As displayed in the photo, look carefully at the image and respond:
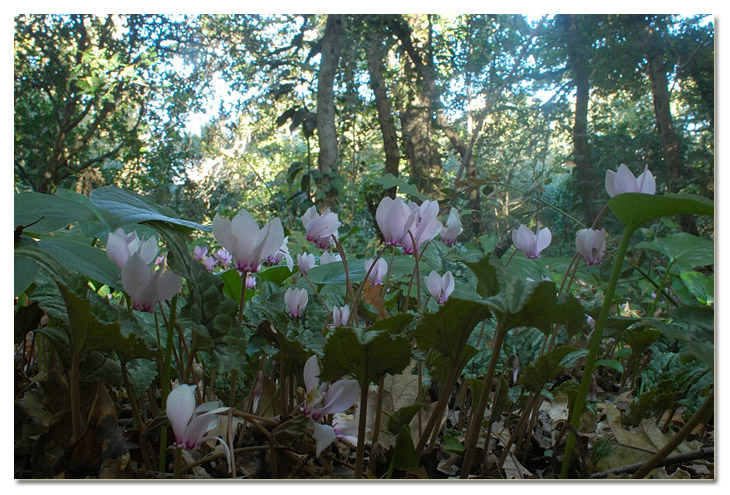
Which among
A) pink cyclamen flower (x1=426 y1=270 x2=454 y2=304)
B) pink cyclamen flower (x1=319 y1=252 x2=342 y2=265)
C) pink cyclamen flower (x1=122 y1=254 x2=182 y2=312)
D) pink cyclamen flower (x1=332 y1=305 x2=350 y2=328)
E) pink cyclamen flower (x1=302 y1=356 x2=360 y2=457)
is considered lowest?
pink cyclamen flower (x1=302 y1=356 x2=360 y2=457)

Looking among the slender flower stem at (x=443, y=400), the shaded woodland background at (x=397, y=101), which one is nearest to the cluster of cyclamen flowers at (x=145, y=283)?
the slender flower stem at (x=443, y=400)

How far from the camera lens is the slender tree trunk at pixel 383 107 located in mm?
1648

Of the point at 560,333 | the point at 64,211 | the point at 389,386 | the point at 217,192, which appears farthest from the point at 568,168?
the point at 217,192

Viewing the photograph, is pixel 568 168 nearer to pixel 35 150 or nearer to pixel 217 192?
pixel 35 150

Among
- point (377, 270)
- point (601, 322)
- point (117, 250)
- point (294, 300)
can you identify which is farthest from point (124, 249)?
point (601, 322)

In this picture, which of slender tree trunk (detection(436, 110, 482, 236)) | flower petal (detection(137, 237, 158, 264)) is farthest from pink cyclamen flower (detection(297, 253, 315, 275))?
slender tree trunk (detection(436, 110, 482, 236))

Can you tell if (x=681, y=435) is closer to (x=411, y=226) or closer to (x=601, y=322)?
(x=601, y=322)

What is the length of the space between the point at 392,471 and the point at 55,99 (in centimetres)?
108

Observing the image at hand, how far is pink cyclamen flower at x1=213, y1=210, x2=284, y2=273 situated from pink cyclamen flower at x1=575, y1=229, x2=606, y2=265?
36 cm

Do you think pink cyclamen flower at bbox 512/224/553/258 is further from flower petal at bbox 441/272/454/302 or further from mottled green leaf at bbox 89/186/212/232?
mottled green leaf at bbox 89/186/212/232

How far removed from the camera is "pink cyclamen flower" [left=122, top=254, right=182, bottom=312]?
0.43 m

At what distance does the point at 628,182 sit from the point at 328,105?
1454 millimetres

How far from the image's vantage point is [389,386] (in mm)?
625
